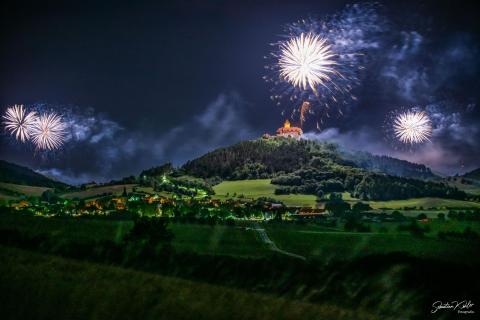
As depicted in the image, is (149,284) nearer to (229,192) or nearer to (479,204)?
(479,204)

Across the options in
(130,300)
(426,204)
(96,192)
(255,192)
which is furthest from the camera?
(255,192)

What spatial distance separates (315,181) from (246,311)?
139779 millimetres

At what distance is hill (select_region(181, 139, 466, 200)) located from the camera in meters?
111

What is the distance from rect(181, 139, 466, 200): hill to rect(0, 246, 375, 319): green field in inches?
3913

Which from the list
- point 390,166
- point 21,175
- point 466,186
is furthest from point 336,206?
point 21,175

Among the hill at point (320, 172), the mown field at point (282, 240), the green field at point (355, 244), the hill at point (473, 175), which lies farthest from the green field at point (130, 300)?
the hill at point (473, 175)

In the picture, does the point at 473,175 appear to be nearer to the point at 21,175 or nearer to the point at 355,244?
the point at 355,244

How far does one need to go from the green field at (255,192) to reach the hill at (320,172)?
162 inches

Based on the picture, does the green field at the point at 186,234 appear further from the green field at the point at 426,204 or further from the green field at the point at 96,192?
the green field at the point at 96,192

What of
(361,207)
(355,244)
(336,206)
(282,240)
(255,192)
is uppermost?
(255,192)

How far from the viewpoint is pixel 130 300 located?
8703 millimetres

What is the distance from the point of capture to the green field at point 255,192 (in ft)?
401

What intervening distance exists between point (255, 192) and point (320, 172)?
2809 cm

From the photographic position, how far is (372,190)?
114438 mm
